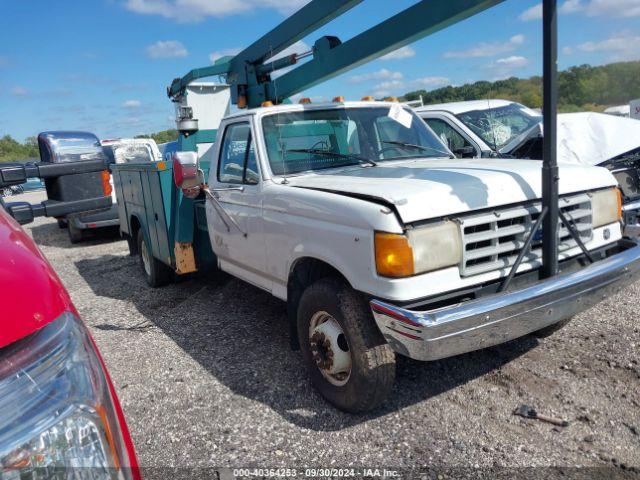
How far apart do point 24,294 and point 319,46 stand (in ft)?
16.9

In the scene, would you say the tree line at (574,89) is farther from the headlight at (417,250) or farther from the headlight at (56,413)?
the headlight at (56,413)

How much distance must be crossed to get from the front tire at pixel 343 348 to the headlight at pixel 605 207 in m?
1.74

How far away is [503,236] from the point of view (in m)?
3.01

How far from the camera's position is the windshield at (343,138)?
4113 millimetres

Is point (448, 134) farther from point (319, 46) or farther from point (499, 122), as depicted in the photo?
point (319, 46)

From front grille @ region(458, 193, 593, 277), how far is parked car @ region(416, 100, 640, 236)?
7.93 feet

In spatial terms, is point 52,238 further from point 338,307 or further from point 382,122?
point 338,307

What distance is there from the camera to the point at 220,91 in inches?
430

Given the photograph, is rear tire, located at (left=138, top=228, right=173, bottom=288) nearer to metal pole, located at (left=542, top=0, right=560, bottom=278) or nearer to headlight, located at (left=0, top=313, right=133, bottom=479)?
metal pole, located at (left=542, top=0, right=560, bottom=278)

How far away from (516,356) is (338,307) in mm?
1646

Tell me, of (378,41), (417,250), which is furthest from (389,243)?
(378,41)

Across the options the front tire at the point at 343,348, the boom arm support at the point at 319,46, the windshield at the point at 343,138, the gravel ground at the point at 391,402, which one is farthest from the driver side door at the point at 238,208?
the boom arm support at the point at 319,46

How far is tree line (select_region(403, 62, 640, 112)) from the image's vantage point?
6.95 meters

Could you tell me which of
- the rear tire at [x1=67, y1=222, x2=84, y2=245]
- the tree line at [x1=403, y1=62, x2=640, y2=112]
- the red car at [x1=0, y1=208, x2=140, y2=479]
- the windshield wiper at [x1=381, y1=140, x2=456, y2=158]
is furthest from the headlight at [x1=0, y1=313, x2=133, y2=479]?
the rear tire at [x1=67, y1=222, x2=84, y2=245]
